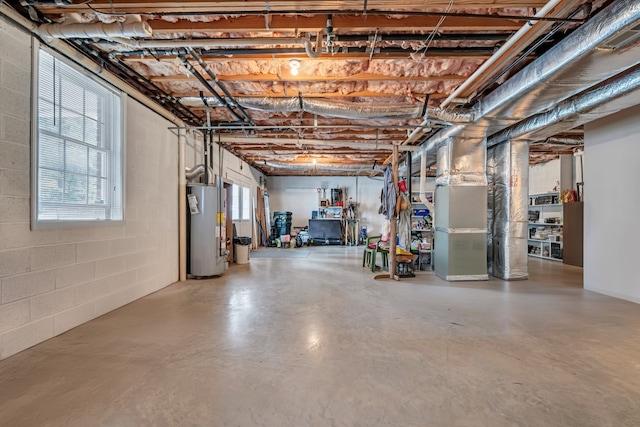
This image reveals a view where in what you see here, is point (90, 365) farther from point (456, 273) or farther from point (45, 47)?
point (456, 273)

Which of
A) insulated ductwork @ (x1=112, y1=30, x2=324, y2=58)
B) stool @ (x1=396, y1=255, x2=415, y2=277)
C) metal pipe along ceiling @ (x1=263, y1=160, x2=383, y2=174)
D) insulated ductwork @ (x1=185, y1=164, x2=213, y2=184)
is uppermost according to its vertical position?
insulated ductwork @ (x1=112, y1=30, x2=324, y2=58)

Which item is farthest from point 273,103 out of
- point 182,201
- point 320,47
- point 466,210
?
point 466,210

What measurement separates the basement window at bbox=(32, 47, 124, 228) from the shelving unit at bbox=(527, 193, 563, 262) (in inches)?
362

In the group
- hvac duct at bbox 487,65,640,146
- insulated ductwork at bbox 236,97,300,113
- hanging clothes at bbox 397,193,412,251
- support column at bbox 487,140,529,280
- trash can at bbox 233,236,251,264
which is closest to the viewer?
hvac duct at bbox 487,65,640,146

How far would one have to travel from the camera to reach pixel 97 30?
2408mm

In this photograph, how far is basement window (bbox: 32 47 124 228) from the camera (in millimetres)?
2559

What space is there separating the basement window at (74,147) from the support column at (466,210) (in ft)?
15.8

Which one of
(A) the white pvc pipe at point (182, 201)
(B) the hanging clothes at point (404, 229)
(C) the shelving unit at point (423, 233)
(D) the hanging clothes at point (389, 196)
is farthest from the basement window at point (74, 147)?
(C) the shelving unit at point (423, 233)

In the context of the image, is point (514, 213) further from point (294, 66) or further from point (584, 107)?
point (294, 66)

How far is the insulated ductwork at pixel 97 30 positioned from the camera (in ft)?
7.86

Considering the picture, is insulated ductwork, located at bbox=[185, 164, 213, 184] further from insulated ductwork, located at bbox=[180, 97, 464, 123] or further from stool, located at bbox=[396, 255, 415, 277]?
stool, located at bbox=[396, 255, 415, 277]

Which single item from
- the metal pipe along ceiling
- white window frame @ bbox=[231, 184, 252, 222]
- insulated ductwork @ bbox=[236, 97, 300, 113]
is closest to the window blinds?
insulated ductwork @ bbox=[236, 97, 300, 113]

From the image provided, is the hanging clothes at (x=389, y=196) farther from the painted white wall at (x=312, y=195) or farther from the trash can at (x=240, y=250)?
the painted white wall at (x=312, y=195)

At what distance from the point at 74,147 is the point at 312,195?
895 centimetres
